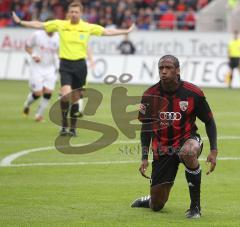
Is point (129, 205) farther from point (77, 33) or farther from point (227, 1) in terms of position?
point (227, 1)

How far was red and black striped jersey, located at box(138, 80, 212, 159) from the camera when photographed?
933 centimetres

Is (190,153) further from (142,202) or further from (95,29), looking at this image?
(95,29)

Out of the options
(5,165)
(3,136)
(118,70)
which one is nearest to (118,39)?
(118,70)

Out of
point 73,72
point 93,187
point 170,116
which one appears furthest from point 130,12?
point 170,116

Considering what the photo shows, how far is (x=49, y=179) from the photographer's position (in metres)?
11.9

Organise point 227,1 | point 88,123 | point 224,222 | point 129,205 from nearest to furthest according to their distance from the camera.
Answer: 1. point 224,222
2. point 129,205
3. point 88,123
4. point 227,1

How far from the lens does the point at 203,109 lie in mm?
9305

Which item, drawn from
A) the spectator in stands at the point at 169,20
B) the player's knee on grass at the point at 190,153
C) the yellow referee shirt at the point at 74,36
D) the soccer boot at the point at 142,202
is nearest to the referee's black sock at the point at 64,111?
the yellow referee shirt at the point at 74,36

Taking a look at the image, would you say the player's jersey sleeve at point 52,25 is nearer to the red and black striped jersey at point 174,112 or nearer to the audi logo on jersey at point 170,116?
the red and black striped jersey at point 174,112

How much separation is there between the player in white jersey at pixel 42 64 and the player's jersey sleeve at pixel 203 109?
10921 millimetres

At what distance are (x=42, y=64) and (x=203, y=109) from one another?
11.5 meters

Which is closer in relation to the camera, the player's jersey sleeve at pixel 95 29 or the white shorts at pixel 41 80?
the player's jersey sleeve at pixel 95 29

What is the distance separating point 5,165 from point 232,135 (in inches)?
229

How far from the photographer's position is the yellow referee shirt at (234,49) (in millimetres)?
32719
